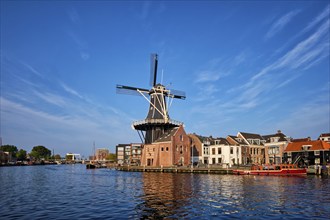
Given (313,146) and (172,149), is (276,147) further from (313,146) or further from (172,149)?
(172,149)

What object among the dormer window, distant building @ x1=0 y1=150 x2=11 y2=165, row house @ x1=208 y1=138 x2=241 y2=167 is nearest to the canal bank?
the dormer window

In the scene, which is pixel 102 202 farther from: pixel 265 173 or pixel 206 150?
pixel 206 150

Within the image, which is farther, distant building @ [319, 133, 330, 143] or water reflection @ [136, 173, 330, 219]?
distant building @ [319, 133, 330, 143]

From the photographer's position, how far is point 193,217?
70.7ft

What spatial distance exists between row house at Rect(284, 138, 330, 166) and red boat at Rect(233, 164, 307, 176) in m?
12.7

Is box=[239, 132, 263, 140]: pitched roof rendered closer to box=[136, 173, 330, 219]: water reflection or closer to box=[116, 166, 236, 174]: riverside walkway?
box=[116, 166, 236, 174]: riverside walkway

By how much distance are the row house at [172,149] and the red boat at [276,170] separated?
21.8m

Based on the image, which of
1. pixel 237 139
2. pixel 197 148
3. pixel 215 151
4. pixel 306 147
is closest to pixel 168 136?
pixel 197 148

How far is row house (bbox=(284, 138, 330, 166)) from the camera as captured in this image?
74.5 meters

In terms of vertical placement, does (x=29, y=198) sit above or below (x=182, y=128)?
below

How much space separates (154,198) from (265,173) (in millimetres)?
41057

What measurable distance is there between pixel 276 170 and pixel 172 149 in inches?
1163

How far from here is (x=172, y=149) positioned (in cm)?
8438

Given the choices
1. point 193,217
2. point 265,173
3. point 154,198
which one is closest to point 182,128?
point 265,173
